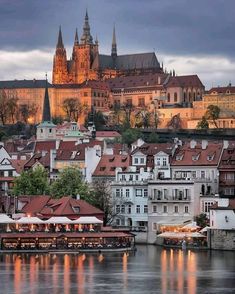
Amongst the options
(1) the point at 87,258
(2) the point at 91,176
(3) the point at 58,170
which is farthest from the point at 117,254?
(3) the point at 58,170

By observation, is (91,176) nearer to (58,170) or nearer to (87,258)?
(58,170)

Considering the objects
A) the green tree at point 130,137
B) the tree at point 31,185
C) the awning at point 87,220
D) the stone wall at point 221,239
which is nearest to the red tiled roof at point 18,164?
the tree at point 31,185

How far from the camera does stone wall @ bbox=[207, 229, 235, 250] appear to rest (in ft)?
295

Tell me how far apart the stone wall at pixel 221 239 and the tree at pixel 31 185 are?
1986 cm

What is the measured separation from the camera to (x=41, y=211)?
314 ft

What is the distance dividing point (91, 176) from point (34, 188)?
732cm

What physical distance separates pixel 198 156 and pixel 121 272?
98.3 feet

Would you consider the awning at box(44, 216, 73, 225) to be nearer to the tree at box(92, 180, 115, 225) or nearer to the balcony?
the tree at box(92, 180, 115, 225)

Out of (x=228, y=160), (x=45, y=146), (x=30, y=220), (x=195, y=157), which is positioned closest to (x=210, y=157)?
(x=195, y=157)

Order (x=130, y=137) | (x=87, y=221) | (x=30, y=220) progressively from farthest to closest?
(x=130, y=137) < (x=87, y=221) < (x=30, y=220)

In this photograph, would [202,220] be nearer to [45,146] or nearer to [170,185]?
[170,185]

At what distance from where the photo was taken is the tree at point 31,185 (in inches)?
4126

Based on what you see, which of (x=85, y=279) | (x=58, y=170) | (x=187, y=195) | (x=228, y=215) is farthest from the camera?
(x=58, y=170)

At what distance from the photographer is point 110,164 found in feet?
361
